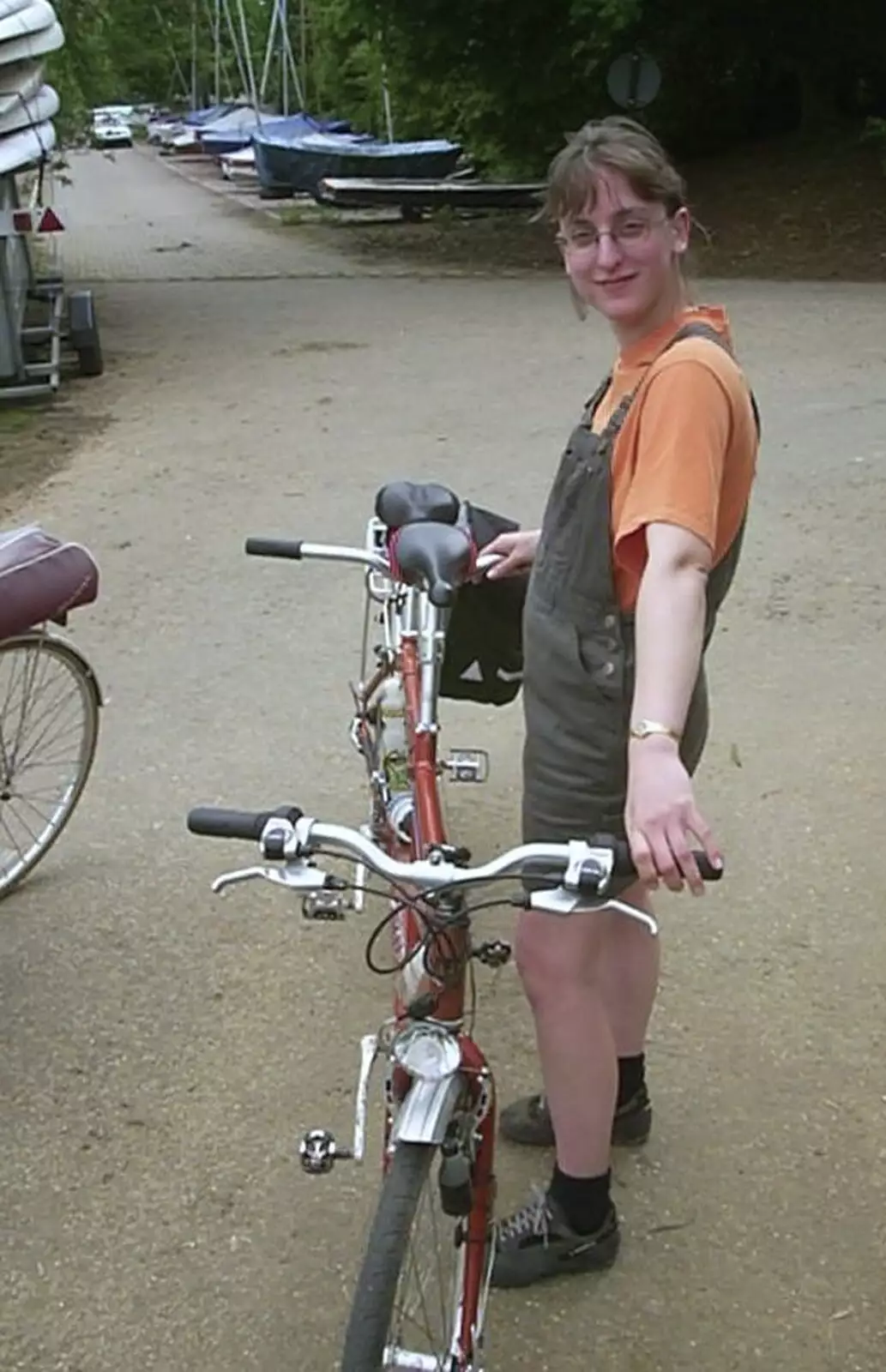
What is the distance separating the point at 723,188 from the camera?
2145 centimetres

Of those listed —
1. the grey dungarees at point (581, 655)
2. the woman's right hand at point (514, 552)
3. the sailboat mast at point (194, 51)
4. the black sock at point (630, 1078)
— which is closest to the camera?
the grey dungarees at point (581, 655)

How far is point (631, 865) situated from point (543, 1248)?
4.10ft

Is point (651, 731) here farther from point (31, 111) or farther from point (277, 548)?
point (31, 111)

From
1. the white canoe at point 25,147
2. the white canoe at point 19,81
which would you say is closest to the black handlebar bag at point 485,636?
the white canoe at point 25,147

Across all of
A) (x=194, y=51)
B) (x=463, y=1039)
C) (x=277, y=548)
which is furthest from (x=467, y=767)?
(x=194, y=51)

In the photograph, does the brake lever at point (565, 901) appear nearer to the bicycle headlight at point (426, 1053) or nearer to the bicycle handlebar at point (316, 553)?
the bicycle headlight at point (426, 1053)

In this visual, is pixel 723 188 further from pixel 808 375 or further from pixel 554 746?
pixel 554 746

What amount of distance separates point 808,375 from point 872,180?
985 centimetres

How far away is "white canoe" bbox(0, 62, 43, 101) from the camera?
11641 mm

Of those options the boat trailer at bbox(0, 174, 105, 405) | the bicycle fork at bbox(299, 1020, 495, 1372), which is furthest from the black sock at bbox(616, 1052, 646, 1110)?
the boat trailer at bbox(0, 174, 105, 405)

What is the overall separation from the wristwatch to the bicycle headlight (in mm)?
523

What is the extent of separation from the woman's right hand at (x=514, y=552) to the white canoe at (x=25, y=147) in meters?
9.08

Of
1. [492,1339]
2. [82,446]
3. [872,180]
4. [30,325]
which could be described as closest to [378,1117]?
[492,1339]

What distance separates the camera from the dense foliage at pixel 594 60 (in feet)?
65.1
